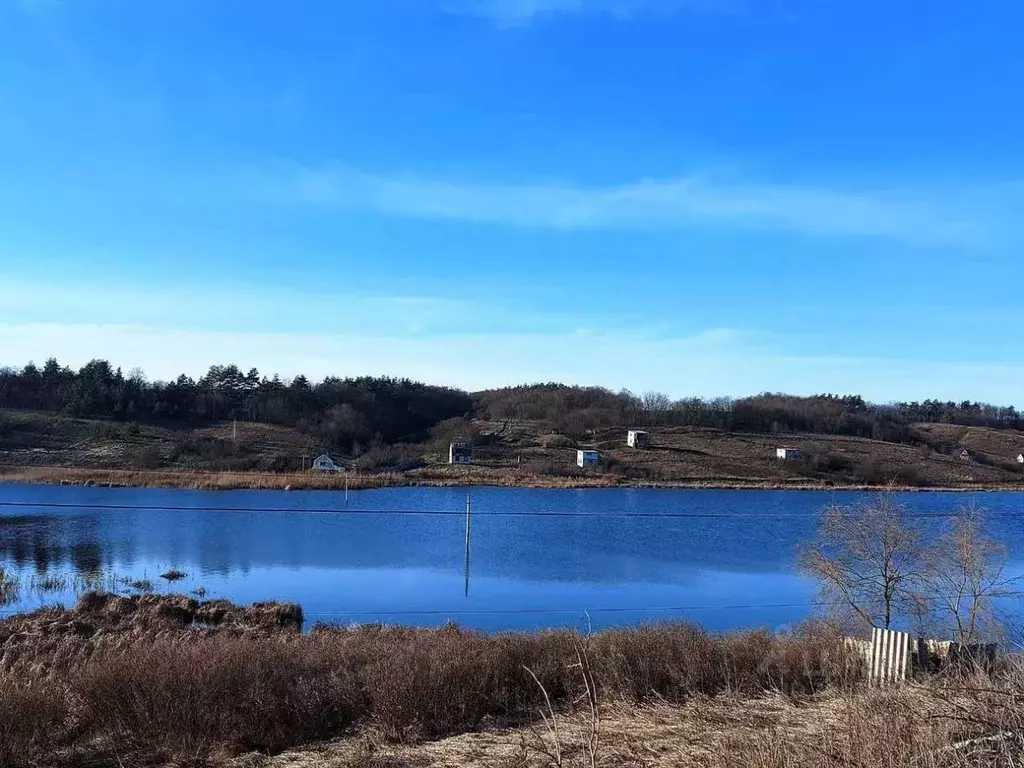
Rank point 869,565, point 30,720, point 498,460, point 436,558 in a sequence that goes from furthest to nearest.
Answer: point 498,460, point 436,558, point 869,565, point 30,720

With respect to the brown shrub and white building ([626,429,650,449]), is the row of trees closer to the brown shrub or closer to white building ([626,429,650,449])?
the brown shrub

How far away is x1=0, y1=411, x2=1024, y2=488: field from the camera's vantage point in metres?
72.5

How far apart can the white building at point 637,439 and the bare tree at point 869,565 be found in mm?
81451

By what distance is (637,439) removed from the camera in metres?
104

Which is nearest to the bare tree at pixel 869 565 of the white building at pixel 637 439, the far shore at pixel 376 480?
the far shore at pixel 376 480

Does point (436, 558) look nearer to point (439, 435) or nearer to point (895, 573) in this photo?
point (895, 573)

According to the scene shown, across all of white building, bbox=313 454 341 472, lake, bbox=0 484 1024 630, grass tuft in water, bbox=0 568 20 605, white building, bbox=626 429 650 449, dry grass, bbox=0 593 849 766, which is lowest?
lake, bbox=0 484 1024 630

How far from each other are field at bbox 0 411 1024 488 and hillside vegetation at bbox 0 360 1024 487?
31 centimetres

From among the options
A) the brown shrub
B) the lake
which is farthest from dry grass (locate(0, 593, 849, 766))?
the lake

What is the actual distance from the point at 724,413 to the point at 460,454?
191 feet

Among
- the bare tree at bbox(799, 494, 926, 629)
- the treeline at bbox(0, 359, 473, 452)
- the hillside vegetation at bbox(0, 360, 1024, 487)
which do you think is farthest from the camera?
the treeline at bbox(0, 359, 473, 452)

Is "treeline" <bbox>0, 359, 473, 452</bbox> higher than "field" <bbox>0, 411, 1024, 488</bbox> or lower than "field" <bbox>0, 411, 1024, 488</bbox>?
higher

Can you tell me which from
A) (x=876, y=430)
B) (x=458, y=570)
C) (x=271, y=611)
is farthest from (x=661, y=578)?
(x=876, y=430)

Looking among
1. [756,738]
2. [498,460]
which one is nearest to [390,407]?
[498,460]
